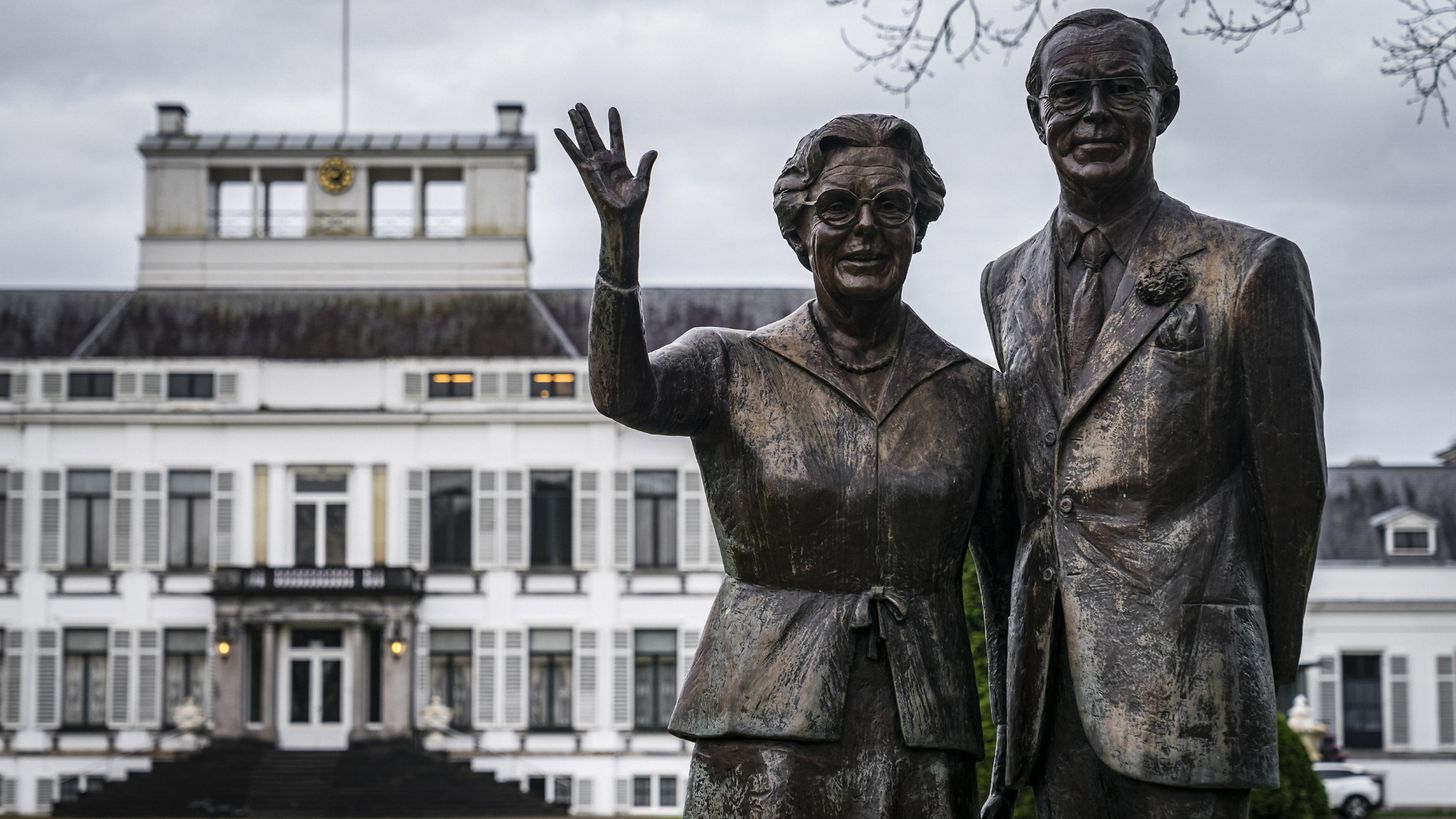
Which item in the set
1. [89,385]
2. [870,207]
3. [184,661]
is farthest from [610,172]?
[89,385]

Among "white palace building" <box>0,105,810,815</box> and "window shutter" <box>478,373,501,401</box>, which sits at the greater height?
"window shutter" <box>478,373,501,401</box>

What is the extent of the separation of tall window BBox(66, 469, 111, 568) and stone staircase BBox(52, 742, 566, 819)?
18.4 ft

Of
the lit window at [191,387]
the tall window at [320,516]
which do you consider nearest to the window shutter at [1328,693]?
the tall window at [320,516]

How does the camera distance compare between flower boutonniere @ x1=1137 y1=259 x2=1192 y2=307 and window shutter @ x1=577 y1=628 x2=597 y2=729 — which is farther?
window shutter @ x1=577 y1=628 x2=597 y2=729

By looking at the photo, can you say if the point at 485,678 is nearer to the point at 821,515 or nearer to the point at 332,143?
the point at 332,143

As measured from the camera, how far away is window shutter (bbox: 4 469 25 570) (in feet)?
135

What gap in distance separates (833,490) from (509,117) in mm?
44150

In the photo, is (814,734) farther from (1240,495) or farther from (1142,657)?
(1240,495)

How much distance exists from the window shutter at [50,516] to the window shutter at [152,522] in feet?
5.84

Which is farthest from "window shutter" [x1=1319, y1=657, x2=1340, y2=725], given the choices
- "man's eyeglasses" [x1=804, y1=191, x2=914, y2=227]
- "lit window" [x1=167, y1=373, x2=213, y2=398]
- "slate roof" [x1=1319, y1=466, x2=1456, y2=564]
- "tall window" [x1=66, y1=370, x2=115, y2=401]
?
"man's eyeglasses" [x1=804, y1=191, x2=914, y2=227]

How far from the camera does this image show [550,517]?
4162 cm

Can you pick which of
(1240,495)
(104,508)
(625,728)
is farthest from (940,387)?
(104,508)

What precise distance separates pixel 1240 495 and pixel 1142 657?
0.38 m

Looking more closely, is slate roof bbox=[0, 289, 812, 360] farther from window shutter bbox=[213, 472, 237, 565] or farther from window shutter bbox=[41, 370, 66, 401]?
window shutter bbox=[213, 472, 237, 565]
